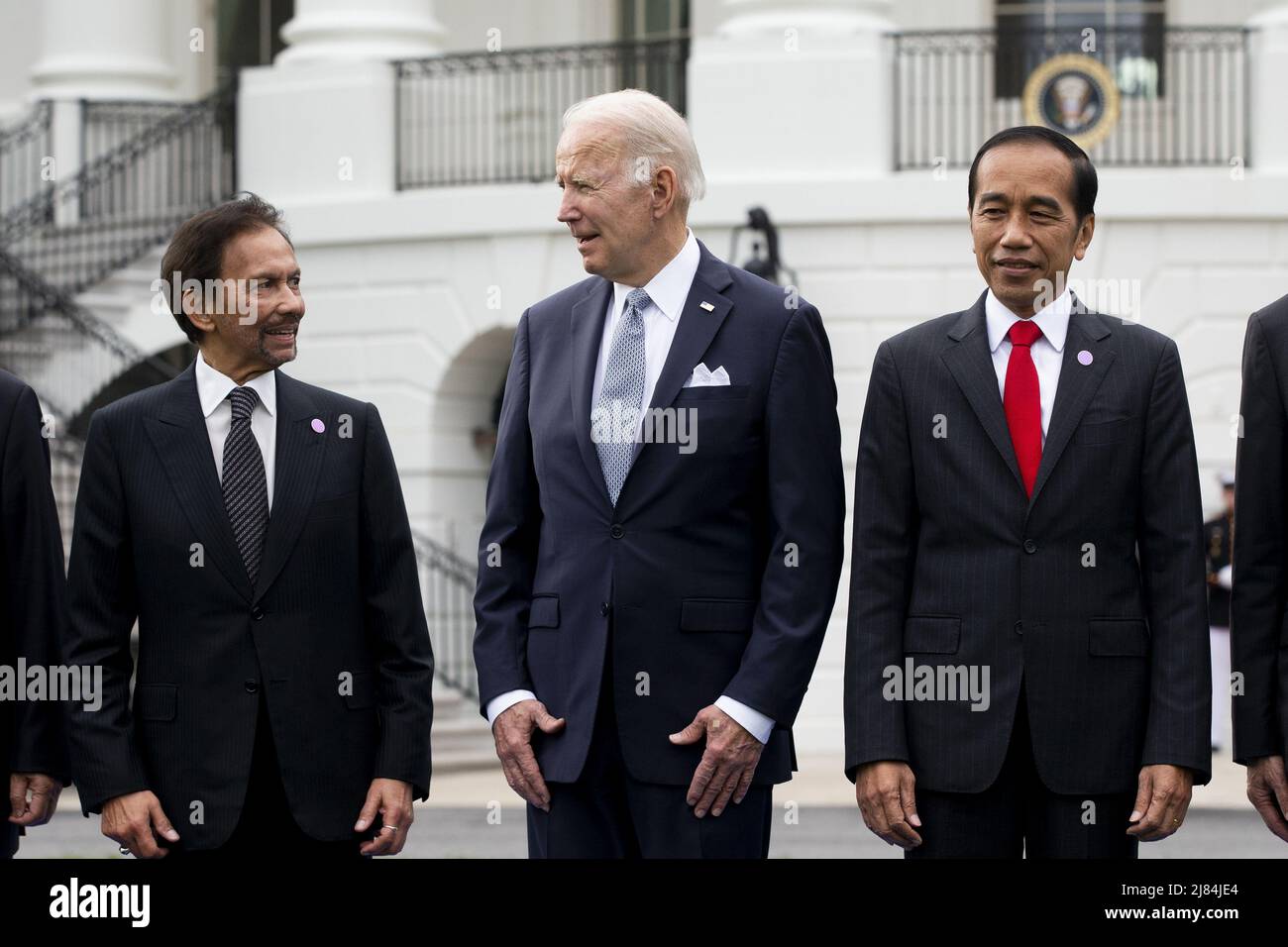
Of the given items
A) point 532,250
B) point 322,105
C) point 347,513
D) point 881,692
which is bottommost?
point 881,692

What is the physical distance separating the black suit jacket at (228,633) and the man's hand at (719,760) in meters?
0.68

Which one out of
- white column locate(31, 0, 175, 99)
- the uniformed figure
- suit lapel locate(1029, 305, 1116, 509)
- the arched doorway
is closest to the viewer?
suit lapel locate(1029, 305, 1116, 509)

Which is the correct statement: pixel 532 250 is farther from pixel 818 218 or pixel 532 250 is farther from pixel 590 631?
pixel 590 631

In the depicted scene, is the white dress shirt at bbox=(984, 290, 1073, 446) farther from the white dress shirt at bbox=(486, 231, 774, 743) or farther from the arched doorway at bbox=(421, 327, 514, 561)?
the arched doorway at bbox=(421, 327, 514, 561)

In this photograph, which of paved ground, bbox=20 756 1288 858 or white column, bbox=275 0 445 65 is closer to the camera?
paved ground, bbox=20 756 1288 858

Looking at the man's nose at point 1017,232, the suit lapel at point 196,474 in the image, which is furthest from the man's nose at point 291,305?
the man's nose at point 1017,232

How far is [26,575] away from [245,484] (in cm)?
69

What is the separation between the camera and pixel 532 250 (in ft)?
69.2

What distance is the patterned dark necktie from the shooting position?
5898mm

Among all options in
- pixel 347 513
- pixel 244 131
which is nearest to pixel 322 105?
pixel 244 131

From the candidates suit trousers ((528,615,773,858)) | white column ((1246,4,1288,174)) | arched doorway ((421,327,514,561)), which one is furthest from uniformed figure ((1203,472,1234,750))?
suit trousers ((528,615,773,858))

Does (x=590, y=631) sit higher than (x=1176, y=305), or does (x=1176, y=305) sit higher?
(x=1176, y=305)

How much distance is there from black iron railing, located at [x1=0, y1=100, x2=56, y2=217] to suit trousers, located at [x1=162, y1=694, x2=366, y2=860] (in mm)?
18782
